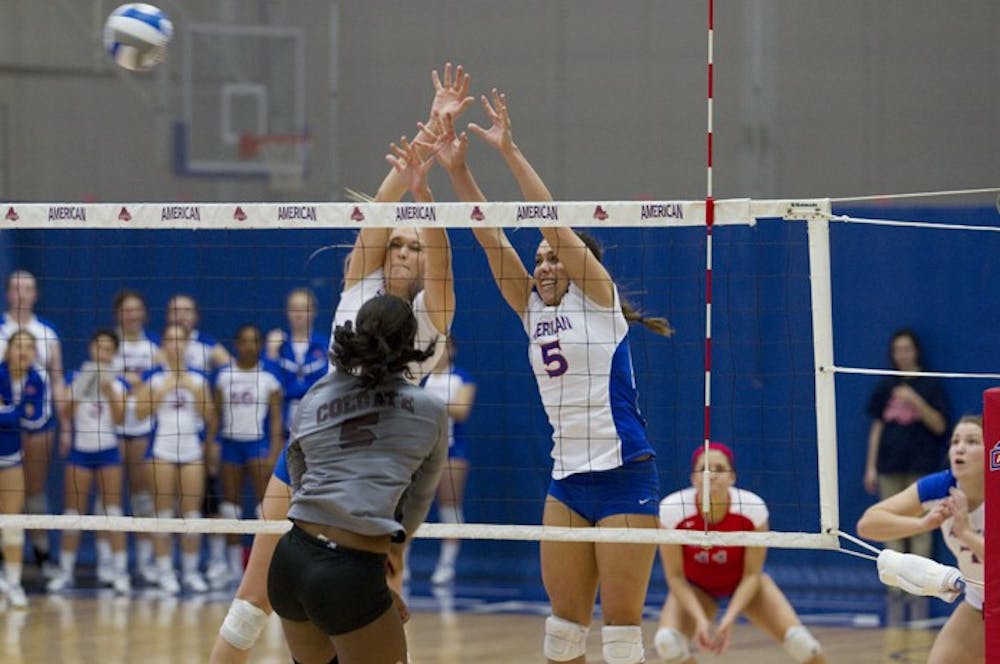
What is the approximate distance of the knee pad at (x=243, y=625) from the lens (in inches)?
215

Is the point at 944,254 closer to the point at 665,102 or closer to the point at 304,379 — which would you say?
the point at 665,102

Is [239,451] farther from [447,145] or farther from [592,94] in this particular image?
[447,145]

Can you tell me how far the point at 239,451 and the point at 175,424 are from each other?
0.51 metres

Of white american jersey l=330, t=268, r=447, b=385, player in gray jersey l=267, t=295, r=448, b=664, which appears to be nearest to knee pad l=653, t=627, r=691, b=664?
white american jersey l=330, t=268, r=447, b=385

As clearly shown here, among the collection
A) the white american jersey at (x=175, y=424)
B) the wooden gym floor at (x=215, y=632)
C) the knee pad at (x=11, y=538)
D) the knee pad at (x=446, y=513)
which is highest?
the white american jersey at (x=175, y=424)

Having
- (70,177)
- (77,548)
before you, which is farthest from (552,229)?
(70,177)

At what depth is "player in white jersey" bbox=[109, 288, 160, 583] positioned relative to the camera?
10562mm

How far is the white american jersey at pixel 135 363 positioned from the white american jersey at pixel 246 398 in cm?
48

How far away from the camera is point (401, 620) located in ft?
13.9

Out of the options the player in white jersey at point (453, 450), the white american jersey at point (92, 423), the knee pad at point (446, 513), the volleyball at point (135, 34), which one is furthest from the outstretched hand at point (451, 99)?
the white american jersey at point (92, 423)

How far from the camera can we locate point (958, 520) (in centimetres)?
563

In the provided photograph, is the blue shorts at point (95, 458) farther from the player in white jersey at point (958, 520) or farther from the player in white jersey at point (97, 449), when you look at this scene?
the player in white jersey at point (958, 520)

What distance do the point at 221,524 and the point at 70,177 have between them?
8.04 m

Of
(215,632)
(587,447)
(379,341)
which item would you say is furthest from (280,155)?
(379,341)
